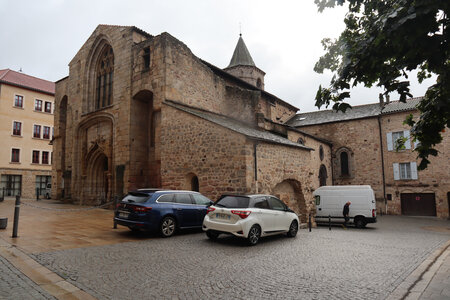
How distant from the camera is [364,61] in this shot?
4434 millimetres

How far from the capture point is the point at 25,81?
34.3m

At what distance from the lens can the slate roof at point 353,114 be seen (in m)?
25.2

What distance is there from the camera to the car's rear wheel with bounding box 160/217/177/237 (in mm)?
8703

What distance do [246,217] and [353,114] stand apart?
23543 mm

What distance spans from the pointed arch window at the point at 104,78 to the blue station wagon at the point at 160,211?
13.2 m

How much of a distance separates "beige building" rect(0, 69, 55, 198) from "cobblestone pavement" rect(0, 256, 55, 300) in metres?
31.5

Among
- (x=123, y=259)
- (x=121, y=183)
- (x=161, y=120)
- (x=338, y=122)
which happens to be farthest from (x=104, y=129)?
(x=338, y=122)

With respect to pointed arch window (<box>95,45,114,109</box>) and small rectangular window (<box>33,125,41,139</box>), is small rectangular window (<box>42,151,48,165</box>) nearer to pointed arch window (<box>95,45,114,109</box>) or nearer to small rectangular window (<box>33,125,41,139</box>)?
small rectangular window (<box>33,125,41,139</box>)

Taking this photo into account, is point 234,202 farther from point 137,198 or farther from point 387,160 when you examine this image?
point 387,160

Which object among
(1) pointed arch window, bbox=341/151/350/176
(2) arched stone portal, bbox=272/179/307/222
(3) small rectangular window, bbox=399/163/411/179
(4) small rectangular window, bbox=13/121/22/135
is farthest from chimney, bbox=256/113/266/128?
(4) small rectangular window, bbox=13/121/22/135

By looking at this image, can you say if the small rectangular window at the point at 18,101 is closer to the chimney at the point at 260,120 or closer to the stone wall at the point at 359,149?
the chimney at the point at 260,120

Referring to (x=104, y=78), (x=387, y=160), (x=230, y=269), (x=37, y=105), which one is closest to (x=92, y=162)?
(x=104, y=78)

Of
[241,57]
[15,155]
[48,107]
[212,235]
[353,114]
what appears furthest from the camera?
[241,57]

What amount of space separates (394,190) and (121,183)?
21534mm
